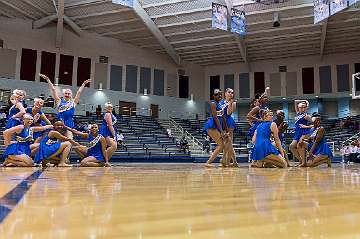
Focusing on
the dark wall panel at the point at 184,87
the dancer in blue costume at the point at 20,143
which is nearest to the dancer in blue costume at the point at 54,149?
the dancer in blue costume at the point at 20,143

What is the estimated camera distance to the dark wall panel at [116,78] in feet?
80.2

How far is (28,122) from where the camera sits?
6305 millimetres

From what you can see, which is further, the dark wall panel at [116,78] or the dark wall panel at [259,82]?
the dark wall panel at [259,82]

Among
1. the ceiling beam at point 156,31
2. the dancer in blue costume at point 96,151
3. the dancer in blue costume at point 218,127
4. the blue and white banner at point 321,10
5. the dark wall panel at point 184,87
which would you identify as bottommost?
the dancer in blue costume at point 96,151

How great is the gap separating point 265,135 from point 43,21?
18506mm

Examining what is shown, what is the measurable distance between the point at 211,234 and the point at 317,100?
27.0m

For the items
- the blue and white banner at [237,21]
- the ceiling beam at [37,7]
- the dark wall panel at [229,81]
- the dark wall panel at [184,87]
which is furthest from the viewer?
the dark wall panel at [229,81]

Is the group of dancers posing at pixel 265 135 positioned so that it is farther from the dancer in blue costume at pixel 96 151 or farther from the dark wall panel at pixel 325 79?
the dark wall panel at pixel 325 79

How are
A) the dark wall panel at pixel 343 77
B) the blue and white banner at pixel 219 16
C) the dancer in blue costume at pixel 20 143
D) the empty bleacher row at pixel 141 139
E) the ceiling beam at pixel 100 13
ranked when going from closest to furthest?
the dancer in blue costume at pixel 20 143
the empty bleacher row at pixel 141 139
the blue and white banner at pixel 219 16
the ceiling beam at pixel 100 13
the dark wall panel at pixel 343 77

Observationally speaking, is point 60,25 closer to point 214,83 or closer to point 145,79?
point 145,79

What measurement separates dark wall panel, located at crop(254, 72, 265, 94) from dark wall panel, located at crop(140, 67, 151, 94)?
761 cm

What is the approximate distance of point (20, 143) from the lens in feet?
20.7

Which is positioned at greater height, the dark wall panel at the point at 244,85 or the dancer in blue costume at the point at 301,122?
the dark wall panel at the point at 244,85

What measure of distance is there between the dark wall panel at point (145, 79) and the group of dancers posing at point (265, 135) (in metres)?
18.0
